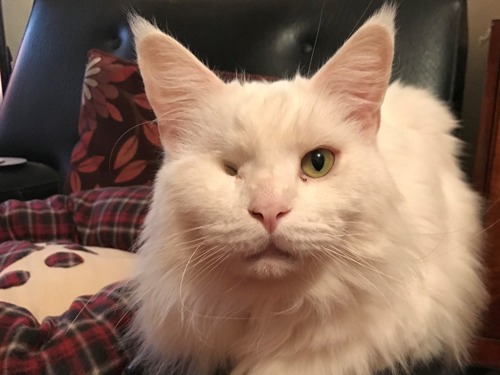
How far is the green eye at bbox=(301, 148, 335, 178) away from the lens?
0.68 m

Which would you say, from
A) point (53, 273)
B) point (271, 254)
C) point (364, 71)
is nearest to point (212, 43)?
point (53, 273)

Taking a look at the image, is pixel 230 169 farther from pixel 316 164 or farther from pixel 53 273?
pixel 53 273

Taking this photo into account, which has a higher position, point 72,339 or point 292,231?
point 292,231

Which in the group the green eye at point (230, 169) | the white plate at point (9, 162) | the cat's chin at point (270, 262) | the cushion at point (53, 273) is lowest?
the cushion at point (53, 273)

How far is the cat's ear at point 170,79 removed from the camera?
73cm

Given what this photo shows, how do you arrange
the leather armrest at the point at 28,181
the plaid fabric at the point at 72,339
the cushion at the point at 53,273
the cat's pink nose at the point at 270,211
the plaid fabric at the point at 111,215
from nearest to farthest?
1. the cat's pink nose at the point at 270,211
2. the plaid fabric at the point at 72,339
3. the cushion at the point at 53,273
4. the plaid fabric at the point at 111,215
5. the leather armrest at the point at 28,181

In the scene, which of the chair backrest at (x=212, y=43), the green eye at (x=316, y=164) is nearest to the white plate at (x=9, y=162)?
the chair backrest at (x=212, y=43)

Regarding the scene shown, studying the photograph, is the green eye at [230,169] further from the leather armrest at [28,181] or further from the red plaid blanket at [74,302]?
the leather armrest at [28,181]

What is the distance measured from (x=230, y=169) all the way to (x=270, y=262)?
14 cm

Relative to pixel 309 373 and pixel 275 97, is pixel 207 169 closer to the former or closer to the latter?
pixel 275 97

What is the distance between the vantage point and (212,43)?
5.46 ft

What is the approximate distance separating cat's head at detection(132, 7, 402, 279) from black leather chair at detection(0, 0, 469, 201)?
708 mm

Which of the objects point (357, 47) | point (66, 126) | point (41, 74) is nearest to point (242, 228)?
point (357, 47)

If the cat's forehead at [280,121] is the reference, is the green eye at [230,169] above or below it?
below
